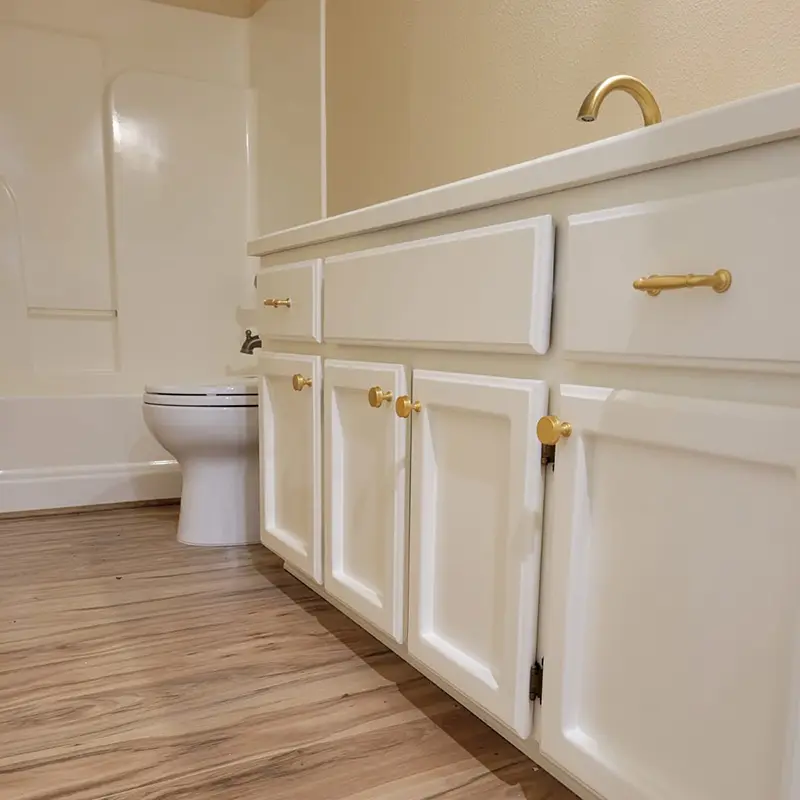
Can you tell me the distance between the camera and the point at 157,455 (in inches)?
102

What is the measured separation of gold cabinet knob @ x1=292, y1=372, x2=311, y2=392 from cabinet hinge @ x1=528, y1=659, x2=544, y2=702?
0.75 metres

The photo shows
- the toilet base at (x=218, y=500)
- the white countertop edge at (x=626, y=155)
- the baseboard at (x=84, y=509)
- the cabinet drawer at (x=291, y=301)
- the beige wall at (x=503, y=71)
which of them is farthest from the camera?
the baseboard at (x=84, y=509)

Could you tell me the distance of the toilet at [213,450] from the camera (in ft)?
6.27

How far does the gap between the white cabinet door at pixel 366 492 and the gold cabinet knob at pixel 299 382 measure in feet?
0.25

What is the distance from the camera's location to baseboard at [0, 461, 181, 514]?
7.70 ft

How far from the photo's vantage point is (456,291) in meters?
0.95

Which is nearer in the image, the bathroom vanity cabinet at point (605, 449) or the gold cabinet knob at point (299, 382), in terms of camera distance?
the bathroom vanity cabinet at point (605, 449)

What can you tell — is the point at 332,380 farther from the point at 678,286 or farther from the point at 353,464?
the point at 678,286

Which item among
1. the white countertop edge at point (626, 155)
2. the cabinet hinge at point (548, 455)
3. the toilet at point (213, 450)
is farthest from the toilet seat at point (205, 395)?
the cabinet hinge at point (548, 455)

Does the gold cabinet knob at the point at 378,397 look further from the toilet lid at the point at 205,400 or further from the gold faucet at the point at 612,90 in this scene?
the toilet lid at the point at 205,400

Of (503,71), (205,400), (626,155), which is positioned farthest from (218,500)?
(626,155)

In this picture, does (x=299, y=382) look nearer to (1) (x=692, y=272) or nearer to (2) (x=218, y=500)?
(2) (x=218, y=500)

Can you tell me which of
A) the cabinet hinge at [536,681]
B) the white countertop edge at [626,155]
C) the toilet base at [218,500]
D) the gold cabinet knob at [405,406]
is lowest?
the toilet base at [218,500]

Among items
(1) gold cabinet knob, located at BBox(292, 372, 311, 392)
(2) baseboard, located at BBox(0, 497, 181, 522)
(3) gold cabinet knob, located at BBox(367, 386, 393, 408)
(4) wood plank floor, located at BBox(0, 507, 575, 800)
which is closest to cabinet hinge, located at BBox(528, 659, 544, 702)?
(4) wood plank floor, located at BBox(0, 507, 575, 800)
